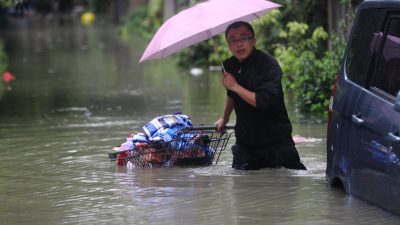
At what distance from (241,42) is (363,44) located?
129 cm

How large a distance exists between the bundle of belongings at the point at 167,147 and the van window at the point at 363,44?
6.78 ft

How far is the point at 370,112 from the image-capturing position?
6.00m

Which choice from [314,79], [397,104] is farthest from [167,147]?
[314,79]

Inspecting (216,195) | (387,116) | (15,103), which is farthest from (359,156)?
(15,103)

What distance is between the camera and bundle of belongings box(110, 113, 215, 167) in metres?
8.18

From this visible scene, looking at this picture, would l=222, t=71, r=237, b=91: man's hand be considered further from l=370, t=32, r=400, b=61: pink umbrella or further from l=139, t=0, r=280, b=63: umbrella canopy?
l=370, t=32, r=400, b=61: pink umbrella

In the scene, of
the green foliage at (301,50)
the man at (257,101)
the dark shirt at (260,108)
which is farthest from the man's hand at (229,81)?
the green foliage at (301,50)

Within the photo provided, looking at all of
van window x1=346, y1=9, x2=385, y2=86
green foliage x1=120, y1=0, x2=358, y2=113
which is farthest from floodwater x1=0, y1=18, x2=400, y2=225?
van window x1=346, y1=9, x2=385, y2=86

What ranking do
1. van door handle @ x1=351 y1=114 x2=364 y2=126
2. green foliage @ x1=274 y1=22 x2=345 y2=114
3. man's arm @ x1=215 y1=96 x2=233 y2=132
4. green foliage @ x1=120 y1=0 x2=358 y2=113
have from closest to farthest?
van door handle @ x1=351 y1=114 x2=364 y2=126
man's arm @ x1=215 y1=96 x2=233 y2=132
green foliage @ x1=274 y1=22 x2=345 y2=114
green foliage @ x1=120 y1=0 x2=358 y2=113

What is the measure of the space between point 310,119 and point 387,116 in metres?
6.69

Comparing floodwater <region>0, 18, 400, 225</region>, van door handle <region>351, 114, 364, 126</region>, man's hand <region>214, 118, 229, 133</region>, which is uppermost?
van door handle <region>351, 114, 364, 126</region>

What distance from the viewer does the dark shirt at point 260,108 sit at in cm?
725

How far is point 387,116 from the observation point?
573 cm

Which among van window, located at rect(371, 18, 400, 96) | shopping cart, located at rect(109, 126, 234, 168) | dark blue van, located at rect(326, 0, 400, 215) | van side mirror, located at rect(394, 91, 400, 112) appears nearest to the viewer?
van side mirror, located at rect(394, 91, 400, 112)
